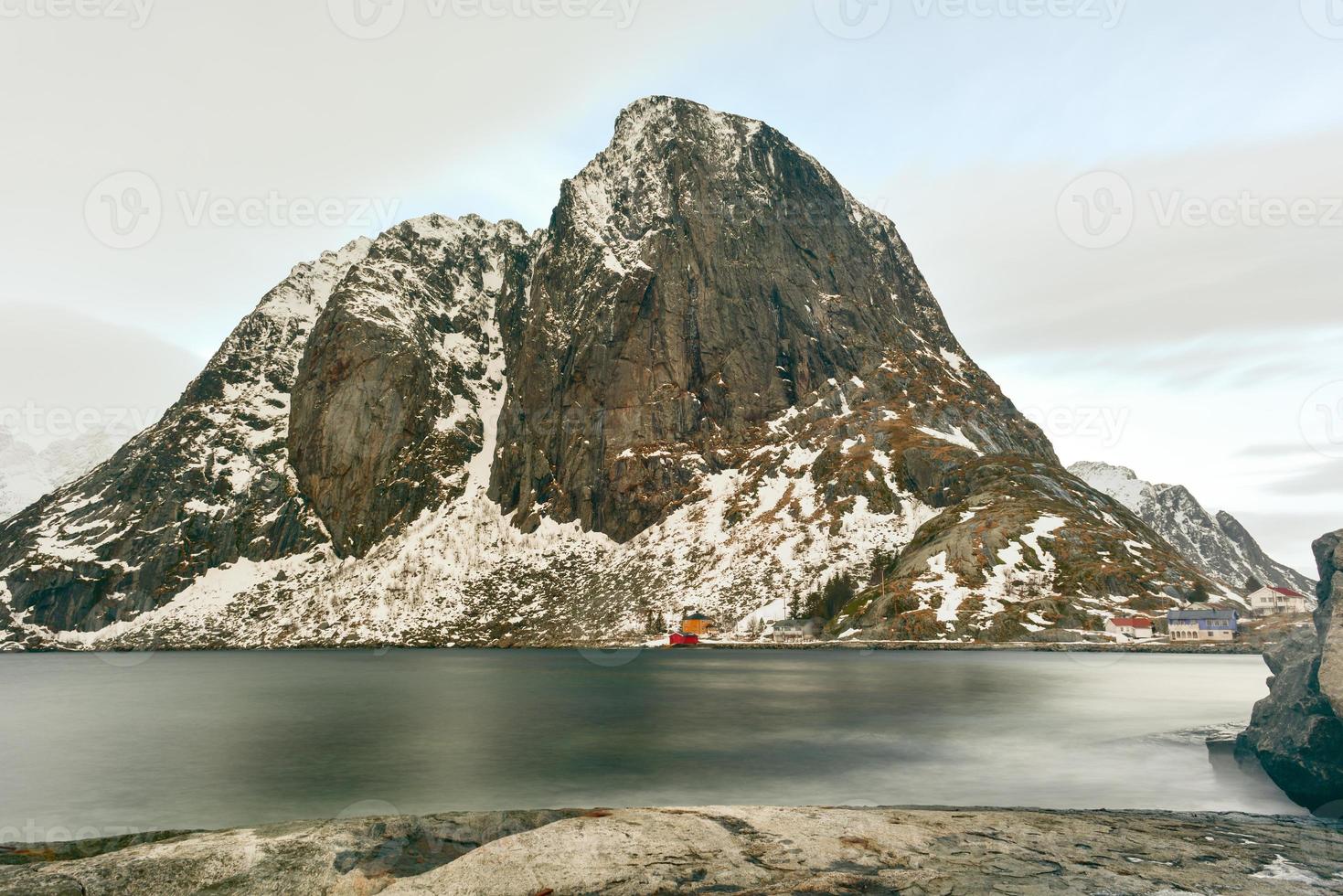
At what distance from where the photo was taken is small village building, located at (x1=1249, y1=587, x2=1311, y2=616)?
144m

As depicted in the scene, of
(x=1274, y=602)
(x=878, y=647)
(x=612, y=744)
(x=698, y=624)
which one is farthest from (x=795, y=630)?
(x=612, y=744)

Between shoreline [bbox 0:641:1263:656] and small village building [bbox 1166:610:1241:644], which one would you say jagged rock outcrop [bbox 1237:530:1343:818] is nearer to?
shoreline [bbox 0:641:1263:656]

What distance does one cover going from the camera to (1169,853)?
54.9 ft

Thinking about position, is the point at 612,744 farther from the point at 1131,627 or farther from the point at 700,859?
the point at 1131,627

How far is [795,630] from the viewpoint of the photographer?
144 m

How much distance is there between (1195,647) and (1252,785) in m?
111

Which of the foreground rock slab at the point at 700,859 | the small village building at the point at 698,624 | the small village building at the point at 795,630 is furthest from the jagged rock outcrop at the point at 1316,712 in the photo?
the small village building at the point at 698,624

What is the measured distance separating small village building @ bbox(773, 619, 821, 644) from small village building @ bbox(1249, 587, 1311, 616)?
77.9 m

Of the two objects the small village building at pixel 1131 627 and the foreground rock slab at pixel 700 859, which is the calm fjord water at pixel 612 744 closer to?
the foreground rock slab at pixel 700 859

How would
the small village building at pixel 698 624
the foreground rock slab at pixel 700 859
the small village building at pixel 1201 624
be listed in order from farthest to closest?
the small village building at pixel 698 624 < the small village building at pixel 1201 624 < the foreground rock slab at pixel 700 859

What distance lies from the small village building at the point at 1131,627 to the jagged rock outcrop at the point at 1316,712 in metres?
109

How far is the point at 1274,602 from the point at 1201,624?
31.6 m

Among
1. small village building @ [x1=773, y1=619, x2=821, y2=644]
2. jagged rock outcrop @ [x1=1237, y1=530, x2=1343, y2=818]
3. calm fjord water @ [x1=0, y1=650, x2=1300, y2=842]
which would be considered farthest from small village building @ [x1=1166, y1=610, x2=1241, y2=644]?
jagged rock outcrop @ [x1=1237, y1=530, x2=1343, y2=818]

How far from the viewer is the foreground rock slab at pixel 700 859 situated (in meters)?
13.7
